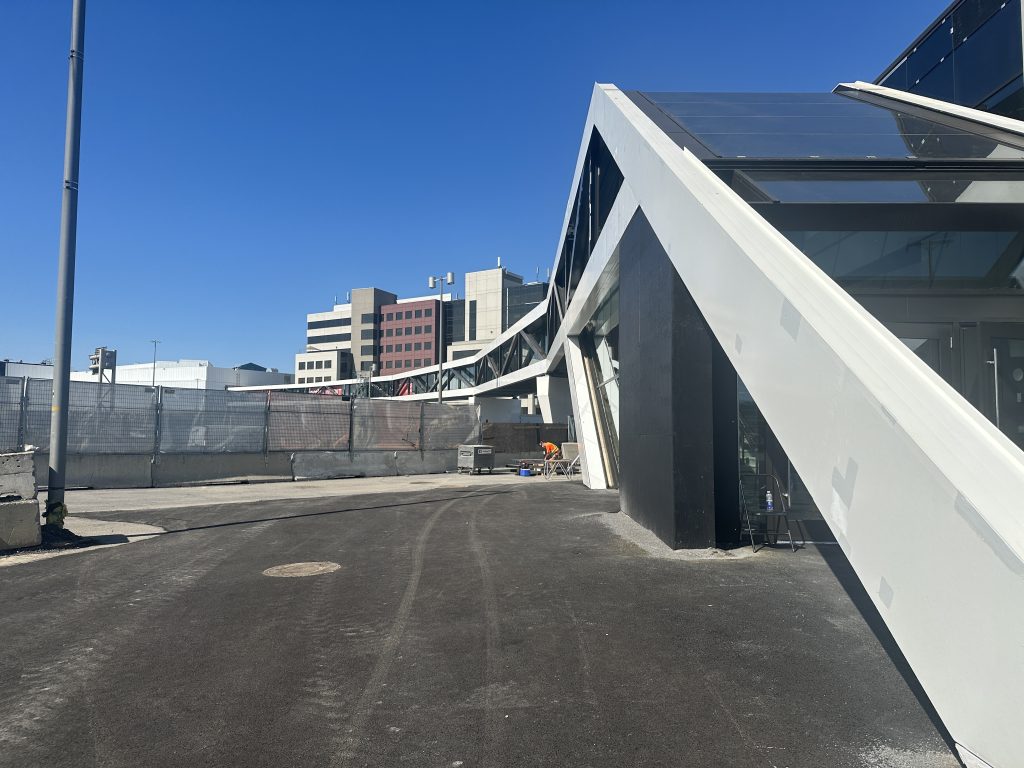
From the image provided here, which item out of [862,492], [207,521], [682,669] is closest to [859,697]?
[682,669]

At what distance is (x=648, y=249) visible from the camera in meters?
11.2

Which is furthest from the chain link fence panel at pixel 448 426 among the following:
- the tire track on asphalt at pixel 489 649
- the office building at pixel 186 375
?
the office building at pixel 186 375

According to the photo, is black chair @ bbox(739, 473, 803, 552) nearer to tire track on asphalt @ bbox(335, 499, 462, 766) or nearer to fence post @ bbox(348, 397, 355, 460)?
tire track on asphalt @ bbox(335, 499, 462, 766)

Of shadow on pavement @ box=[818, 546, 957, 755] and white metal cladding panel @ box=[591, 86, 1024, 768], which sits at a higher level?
white metal cladding panel @ box=[591, 86, 1024, 768]

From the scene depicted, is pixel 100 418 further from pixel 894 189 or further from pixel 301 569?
pixel 894 189

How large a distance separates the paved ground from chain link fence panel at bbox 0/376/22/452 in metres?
10.7

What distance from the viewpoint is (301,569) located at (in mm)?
8633

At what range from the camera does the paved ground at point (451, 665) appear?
3.79 meters

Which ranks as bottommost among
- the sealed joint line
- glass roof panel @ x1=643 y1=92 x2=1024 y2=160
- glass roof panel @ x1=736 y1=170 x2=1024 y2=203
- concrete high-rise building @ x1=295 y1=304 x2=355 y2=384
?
the sealed joint line

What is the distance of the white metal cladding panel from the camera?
2947mm

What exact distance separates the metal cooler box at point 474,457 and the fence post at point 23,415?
52.2ft

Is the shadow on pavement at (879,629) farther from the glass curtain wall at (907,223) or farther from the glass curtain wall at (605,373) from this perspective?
the glass curtain wall at (605,373)

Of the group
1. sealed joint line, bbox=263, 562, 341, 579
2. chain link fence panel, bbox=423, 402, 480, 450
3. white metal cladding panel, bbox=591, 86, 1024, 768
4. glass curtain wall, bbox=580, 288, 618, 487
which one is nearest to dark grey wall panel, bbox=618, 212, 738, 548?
white metal cladding panel, bbox=591, 86, 1024, 768

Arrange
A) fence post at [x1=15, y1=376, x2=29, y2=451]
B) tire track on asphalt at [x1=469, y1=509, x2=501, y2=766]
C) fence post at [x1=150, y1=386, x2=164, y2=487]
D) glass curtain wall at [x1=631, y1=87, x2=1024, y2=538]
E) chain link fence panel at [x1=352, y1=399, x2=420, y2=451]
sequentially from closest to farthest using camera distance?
tire track on asphalt at [x1=469, y1=509, x2=501, y2=766]
glass curtain wall at [x1=631, y1=87, x2=1024, y2=538]
fence post at [x1=15, y1=376, x2=29, y2=451]
fence post at [x1=150, y1=386, x2=164, y2=487]
chain link fence panel at [x1=352, y1=399, x2=420, y2=451]
